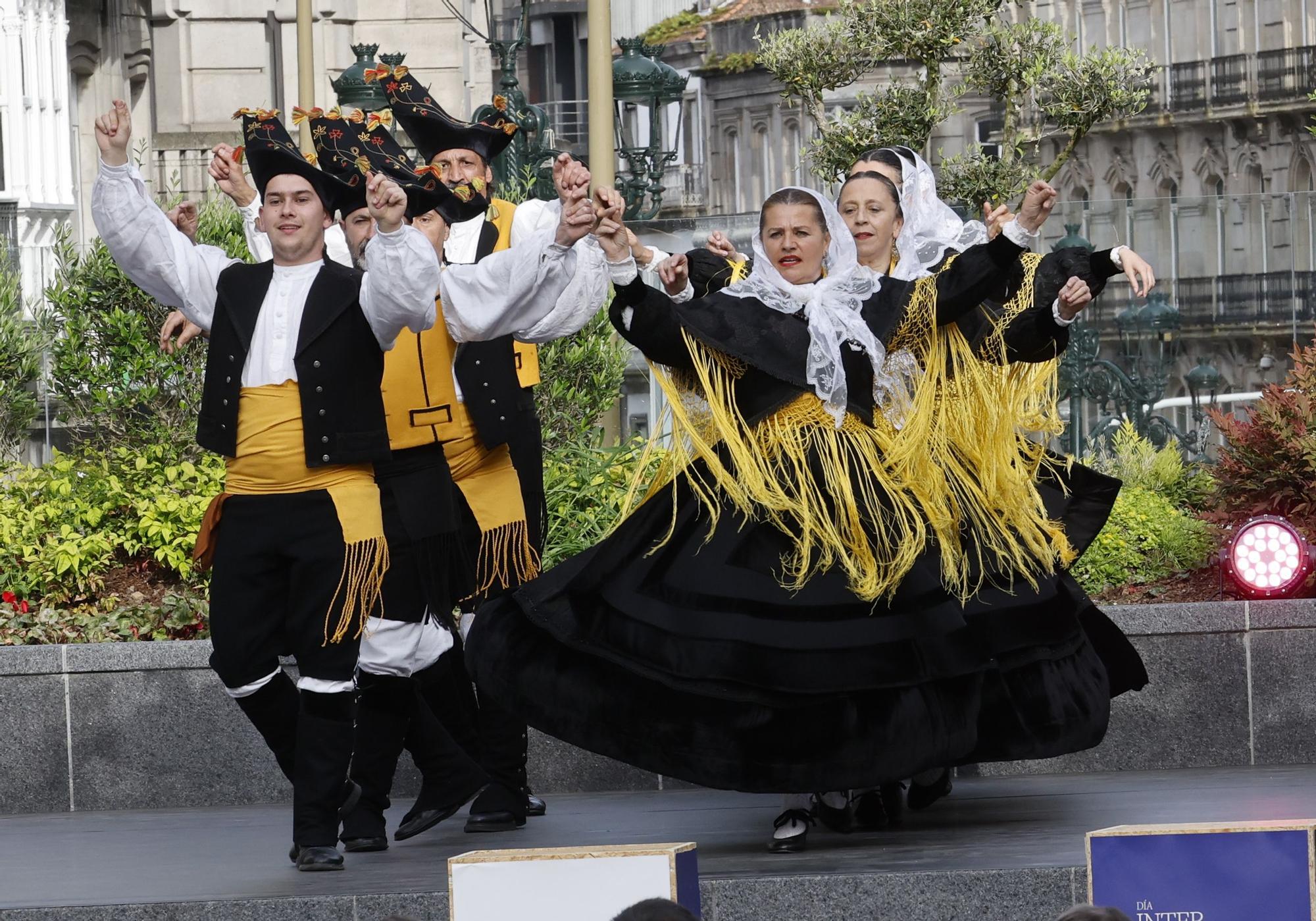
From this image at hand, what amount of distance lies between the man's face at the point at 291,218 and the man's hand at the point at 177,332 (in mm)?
708

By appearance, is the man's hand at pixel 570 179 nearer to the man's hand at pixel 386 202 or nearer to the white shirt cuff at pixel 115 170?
the man's hand at pixel 386 202

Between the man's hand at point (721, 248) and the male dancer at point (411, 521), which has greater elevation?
the man's hand at point (721, 248)

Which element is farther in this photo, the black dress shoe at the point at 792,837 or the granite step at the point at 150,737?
the granite step at the point at 150,737

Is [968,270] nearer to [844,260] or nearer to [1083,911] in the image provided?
[844,260]

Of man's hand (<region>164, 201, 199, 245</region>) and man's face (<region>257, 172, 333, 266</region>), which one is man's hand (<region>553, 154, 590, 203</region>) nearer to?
man's face (<region>257, 172, 333, 266</region>)

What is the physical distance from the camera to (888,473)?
699 centimetres

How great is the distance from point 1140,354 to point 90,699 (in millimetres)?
7835

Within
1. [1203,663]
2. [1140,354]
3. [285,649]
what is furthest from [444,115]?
[1140,354]

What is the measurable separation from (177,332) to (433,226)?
98 cm

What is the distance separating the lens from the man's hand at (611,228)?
6746 mm

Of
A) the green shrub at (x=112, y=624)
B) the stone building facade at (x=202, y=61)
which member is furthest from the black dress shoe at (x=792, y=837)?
the stone building facade at (x=202, y=61)

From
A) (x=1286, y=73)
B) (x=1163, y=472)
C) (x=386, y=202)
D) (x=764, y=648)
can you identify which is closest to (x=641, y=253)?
(x=386, y=202)

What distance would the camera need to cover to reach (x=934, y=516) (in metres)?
6.91

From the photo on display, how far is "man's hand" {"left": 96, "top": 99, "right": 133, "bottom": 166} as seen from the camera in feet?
22.4
